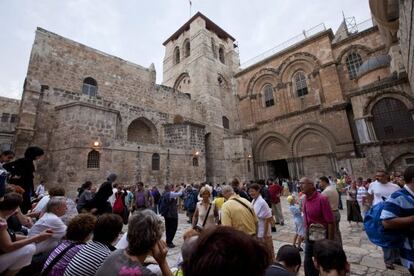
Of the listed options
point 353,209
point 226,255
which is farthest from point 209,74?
point 226,255

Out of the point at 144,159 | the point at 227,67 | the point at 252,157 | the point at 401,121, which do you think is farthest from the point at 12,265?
the point at 227,67

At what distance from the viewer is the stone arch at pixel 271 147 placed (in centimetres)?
1849

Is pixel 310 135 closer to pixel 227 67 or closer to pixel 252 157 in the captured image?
pixel 252 157

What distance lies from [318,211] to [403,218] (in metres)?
1.20

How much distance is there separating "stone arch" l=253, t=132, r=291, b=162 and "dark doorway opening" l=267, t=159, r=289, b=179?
870 mm

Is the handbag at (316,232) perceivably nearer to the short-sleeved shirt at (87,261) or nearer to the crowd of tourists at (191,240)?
the crowd of tourists at (191,240)

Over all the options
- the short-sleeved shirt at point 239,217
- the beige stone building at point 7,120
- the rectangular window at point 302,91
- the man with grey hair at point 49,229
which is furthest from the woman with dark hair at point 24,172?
the beige stone building at point 7,120

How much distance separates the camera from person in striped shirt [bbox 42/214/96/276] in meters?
1.85

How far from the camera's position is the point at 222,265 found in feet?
2.47

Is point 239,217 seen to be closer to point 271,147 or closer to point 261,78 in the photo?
point 271,147

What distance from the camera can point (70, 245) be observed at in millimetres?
2023

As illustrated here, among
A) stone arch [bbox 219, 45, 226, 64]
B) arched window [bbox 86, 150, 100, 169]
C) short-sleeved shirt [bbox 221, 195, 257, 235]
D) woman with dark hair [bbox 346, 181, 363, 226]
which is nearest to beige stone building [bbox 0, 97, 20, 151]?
arched window [bbox 86, 150, 100, 169]

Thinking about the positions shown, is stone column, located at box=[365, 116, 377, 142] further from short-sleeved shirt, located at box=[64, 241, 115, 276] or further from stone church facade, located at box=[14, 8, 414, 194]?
short-sleeved shirt, located at box=[64, 241, 115, 276]

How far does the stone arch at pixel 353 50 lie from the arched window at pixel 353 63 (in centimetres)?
27
